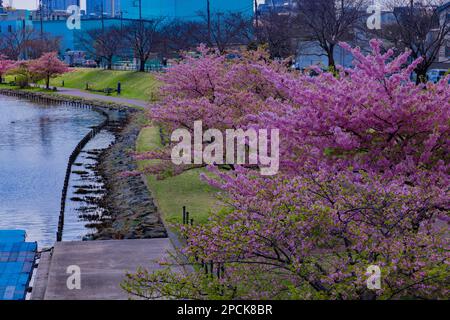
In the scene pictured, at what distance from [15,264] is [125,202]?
28.4ft

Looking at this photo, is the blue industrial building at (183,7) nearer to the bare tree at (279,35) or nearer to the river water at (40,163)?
the bare tree at (279,35)

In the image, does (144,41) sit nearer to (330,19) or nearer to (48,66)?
(48,66)

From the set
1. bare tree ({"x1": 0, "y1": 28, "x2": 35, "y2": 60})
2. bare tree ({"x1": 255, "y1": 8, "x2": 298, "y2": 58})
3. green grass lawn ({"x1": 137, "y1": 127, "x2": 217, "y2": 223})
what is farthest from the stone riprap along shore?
bare tree ({"x1": 0, "y1": 28, "x2": 35, "y2": 60})

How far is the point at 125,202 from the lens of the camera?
2553 cm

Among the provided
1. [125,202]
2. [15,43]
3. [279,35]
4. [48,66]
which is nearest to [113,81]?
[48,66]

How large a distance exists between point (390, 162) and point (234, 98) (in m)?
10.3

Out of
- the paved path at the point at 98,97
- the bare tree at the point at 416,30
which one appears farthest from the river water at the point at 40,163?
the bare tree at the point at 416,30

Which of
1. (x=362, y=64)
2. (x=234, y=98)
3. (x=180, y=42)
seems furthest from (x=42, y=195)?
(x=180, y=42)

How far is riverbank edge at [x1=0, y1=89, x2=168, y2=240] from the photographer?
65.7ft

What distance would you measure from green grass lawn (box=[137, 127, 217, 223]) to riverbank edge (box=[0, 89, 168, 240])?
0.31 metres

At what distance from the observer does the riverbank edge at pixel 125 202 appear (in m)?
20.0
